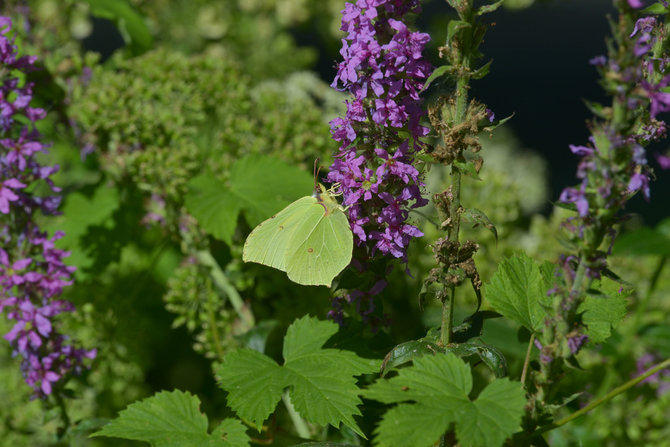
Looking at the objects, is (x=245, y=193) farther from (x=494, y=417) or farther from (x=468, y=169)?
(x=494, y=417)

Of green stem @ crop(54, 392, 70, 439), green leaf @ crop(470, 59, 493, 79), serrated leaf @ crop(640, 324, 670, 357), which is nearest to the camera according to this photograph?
green leaf @ crop(470, 59, 493, 79)

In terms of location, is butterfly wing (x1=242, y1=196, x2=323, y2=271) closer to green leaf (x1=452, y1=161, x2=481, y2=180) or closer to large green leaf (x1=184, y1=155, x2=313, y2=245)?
large green leaf (x1=184, y1=155, x2=313, y2=245)

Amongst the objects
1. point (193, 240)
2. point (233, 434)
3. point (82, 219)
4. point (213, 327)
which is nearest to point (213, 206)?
point (193, 240)

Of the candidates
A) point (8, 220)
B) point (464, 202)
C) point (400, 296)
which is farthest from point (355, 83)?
point (464, 202)

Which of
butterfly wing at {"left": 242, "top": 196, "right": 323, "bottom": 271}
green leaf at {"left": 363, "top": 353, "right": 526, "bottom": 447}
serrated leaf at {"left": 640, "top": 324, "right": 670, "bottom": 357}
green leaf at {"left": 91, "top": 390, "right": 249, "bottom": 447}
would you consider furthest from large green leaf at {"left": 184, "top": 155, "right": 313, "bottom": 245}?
serrated leaf at {"left": 640, "top": 324, "right": 670, "bottom": 357}

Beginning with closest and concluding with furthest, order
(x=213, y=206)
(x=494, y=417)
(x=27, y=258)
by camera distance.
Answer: (x=494, y=417) < (x=27, y=258) < (x=213, y=206)

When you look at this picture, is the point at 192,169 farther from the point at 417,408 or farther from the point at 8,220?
the point at 417,408
